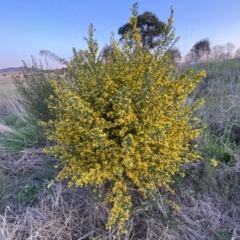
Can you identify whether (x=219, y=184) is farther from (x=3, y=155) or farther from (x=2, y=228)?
(x=3, y=155)

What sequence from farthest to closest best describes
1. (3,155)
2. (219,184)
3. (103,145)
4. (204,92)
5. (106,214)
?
(204,92) → (3,155) → (219,184) → (106,214) → (103,145)

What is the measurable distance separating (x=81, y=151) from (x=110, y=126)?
0.25m

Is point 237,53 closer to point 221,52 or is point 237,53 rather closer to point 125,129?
point 221,52

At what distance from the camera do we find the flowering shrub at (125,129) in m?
1.20

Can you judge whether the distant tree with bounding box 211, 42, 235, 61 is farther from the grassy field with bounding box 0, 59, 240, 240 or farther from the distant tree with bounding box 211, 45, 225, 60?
the grassy field with bounding box 0, 59, 240, 240

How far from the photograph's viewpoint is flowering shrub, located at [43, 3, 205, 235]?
47.3 inches

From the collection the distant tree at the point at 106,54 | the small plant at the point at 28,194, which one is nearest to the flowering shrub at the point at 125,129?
the distant tree at the point at 106,54

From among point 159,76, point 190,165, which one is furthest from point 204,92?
point 159,76

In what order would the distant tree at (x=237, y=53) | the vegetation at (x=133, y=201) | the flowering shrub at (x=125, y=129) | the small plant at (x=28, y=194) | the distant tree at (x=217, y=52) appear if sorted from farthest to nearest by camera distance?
the distant tree at (x=237, y=53) → the distant tree at (x=217, y=52) → the small plant at (x=28, y=194) → the vegetation at (x=133, y=201) → the flowering shrub at (x=125, y=129)

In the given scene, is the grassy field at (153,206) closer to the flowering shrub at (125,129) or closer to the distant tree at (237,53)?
the flowering shrub at (125,129)

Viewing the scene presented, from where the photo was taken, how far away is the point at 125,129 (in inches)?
49.1

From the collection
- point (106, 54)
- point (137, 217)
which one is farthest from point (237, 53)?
point (137, 217)

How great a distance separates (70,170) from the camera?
1.28m

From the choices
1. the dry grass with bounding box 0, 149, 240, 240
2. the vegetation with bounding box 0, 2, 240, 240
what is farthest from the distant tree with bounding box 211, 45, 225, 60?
the dry grass with bounding box 0, 149, 240, 240
